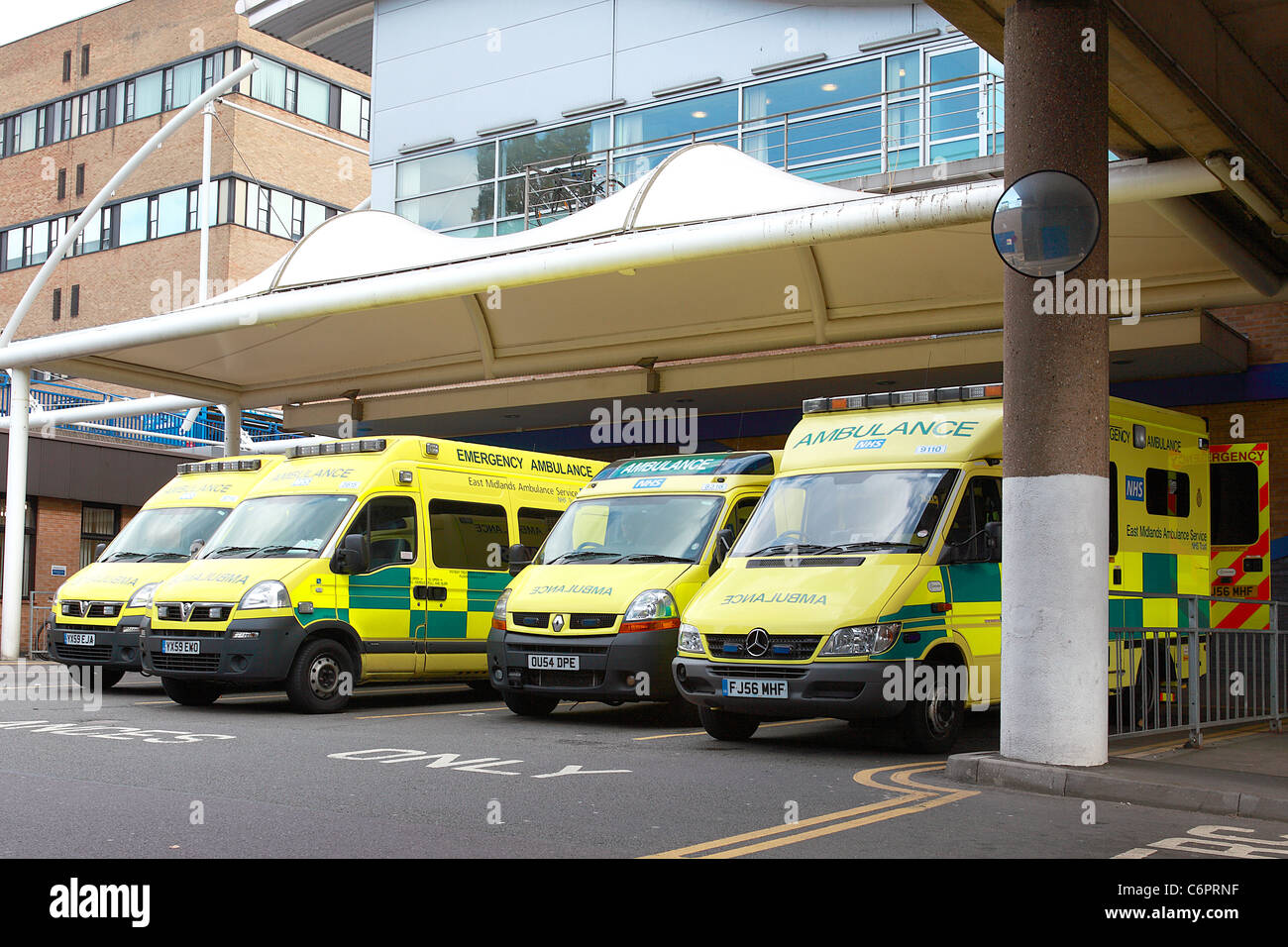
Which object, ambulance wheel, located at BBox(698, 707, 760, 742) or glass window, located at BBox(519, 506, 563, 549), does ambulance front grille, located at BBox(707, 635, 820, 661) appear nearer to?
ambulance wheel, located at BBox(698, 707, 760, 742)

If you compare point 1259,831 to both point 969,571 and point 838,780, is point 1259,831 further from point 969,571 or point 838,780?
point 969,571

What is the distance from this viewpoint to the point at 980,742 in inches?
462

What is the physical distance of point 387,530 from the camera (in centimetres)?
1456

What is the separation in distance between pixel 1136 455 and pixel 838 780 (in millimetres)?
4884

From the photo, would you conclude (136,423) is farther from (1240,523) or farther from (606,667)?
(1240,523)

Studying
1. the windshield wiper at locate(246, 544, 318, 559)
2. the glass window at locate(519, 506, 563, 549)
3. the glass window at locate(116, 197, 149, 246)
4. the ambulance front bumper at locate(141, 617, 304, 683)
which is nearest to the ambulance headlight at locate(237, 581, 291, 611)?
the ambulance front bumper at locate(141, 617, 304, 683)

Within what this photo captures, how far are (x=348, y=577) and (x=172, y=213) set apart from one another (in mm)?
38851

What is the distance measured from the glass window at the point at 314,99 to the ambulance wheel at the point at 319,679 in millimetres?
40672

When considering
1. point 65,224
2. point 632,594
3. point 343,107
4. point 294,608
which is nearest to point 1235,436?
point 632,594

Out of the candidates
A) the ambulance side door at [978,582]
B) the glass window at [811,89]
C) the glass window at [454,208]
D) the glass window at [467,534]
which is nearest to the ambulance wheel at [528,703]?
the glass window at [467,534]

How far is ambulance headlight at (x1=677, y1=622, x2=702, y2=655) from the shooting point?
36.3 ft

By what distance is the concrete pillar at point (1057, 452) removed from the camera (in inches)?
364

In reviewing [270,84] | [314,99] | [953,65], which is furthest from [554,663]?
[314,99]

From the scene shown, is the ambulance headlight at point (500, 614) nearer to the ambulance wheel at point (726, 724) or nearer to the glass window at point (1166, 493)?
the ambulance wheel at point (726, 724)
